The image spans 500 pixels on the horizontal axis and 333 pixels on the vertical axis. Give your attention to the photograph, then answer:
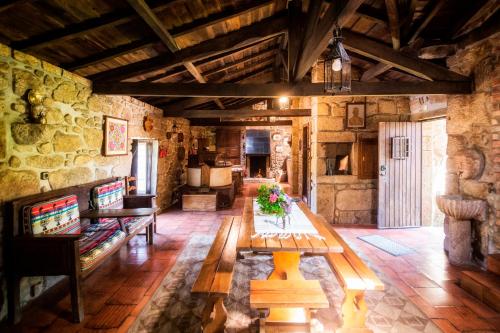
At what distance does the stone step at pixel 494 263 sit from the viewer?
2790 millimetres

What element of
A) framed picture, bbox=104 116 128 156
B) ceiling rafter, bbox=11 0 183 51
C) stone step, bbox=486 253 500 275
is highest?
ceiling rafter, bbox=11 0 183 51

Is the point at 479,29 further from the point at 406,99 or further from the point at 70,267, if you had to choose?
the point at 70,267

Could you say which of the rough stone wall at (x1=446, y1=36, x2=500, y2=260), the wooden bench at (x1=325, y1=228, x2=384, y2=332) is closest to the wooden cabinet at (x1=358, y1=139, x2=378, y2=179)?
the rough stone wall at (x1=446, y1=36, x2=500, y2=260)

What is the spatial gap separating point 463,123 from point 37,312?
5534 millimetres

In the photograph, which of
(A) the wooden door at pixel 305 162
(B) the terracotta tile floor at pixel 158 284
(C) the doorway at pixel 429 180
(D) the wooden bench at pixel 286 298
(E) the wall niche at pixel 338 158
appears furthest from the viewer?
(A) the wooden door at pixel 305 162

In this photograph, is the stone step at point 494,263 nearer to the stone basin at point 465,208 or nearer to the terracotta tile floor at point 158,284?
the terracotta tile floor at point 158,284

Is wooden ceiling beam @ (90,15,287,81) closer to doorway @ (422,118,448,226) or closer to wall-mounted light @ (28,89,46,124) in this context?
wall-mounted light @ (28,89,46,124)

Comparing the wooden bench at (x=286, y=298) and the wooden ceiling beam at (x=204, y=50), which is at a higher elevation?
the wooden ceiling beam at (x=204, y=50)

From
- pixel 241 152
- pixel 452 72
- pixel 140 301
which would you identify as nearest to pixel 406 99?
pixel 452 72

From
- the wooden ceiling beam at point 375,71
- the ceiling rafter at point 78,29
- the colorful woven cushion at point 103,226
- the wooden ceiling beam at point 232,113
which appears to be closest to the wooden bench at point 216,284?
the colorful woven cushion at point 103,226

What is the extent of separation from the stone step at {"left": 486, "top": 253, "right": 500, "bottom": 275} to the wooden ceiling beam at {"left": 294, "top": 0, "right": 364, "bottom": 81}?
3.00 metres

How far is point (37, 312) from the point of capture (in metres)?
2.43

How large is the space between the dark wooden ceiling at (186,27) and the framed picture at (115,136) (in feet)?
2.37

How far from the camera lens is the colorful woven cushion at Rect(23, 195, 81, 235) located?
2398 millimetres
